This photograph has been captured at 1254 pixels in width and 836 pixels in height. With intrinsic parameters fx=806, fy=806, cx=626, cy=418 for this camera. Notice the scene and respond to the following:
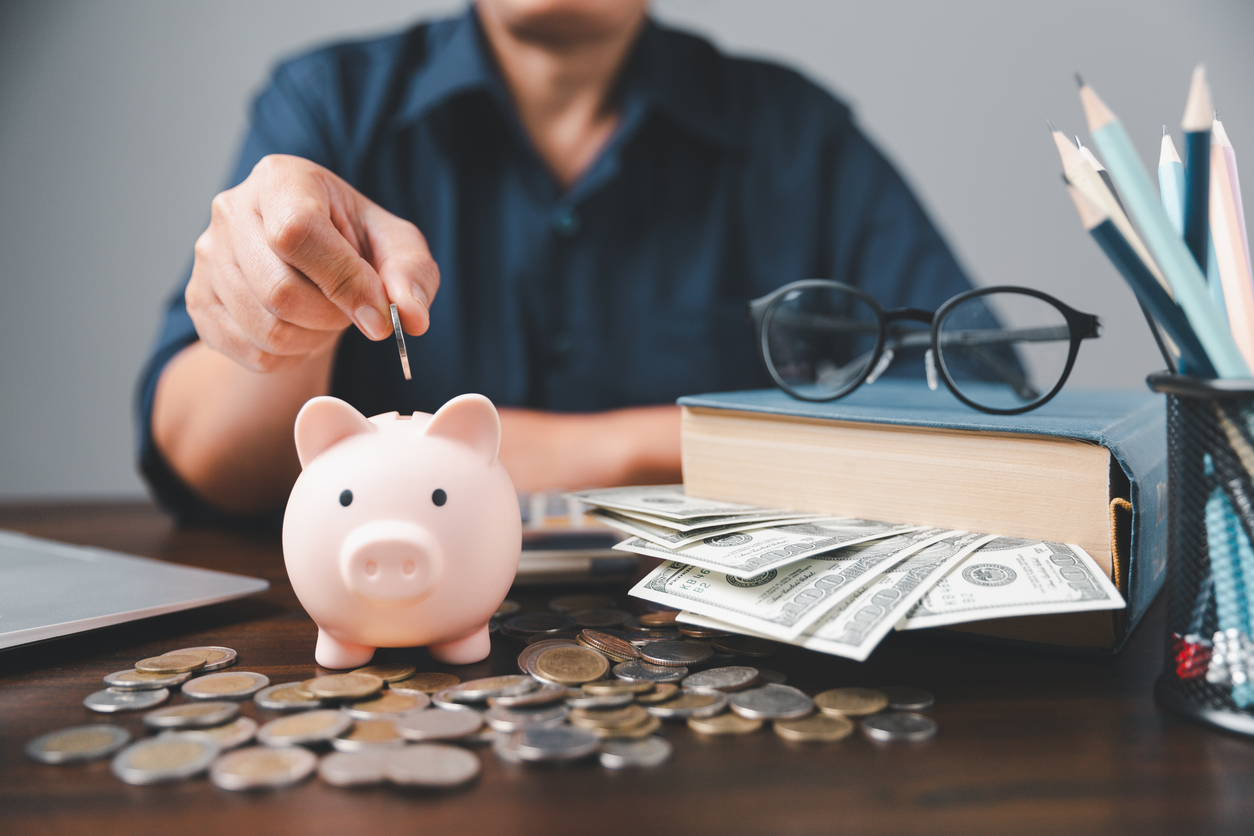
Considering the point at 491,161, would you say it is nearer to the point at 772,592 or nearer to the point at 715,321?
the point at 715,321

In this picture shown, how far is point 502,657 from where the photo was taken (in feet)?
1.94

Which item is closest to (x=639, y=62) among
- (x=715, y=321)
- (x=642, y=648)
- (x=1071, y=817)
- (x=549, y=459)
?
(x=715, y=321)

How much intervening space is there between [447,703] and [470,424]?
0.18m

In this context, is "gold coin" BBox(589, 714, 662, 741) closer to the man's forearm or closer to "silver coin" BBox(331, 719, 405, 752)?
"silver coin" BBox(331, 719, 405, 752)

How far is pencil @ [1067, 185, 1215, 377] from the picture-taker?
17.1 inches

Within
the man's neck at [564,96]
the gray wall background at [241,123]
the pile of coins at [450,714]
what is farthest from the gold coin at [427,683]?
the gray wall background at [241,123]

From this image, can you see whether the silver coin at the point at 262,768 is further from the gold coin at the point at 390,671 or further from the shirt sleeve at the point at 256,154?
the shirt sleeve at the point at 256,154

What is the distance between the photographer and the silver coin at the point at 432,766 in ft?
1.30

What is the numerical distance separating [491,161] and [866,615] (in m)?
1.37

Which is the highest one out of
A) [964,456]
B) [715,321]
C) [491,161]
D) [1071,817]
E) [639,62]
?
[639,62]

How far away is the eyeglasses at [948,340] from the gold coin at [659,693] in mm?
352

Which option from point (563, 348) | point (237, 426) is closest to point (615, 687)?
point (237, 426)

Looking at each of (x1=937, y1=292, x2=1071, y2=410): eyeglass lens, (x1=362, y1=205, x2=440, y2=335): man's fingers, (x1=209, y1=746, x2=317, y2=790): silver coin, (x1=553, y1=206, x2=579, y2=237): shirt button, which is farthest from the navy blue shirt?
(x1=209, y1=746, x2=317, y2=790): silver coin

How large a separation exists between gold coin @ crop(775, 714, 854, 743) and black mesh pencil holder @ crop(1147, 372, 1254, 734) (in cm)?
20
